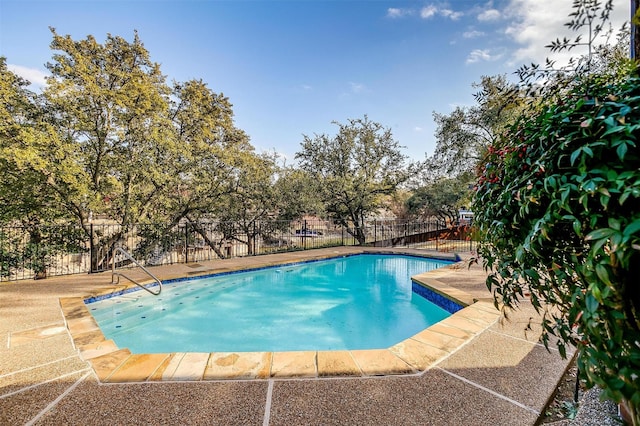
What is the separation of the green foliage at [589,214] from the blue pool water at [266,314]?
12.0ft

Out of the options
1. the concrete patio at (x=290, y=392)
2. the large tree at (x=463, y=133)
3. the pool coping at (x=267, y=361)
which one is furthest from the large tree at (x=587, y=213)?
the large tree at (x=463, y=133)

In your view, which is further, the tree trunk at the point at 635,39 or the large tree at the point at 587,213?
the tree trunk at the point at 635,39

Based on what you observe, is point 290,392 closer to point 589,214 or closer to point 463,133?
point 589,214

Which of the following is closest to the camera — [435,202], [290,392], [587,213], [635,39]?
[587,213]

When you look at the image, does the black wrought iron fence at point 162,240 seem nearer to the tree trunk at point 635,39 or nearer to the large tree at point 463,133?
the tree trunk at point 635,39

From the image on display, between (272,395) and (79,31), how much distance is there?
10.2 m

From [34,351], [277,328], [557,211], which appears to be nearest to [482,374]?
[557,211]

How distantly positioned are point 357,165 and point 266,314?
9.89m

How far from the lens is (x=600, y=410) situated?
1714mm

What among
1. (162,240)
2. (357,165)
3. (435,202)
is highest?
(357,165)

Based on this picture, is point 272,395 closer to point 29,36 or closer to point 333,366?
Answer: point 333,366

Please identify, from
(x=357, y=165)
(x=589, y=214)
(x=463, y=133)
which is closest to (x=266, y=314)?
(x=589, y=214)

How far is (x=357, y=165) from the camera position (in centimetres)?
1393

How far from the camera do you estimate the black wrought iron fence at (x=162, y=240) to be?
6742 millimetres
